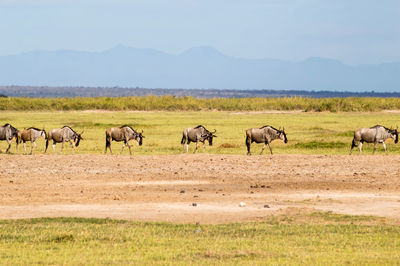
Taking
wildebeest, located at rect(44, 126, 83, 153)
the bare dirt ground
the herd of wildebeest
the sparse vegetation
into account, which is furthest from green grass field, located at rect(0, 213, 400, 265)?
the sparse vegetation

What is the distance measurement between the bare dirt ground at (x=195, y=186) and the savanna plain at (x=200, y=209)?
3 cm

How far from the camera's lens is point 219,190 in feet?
74.4

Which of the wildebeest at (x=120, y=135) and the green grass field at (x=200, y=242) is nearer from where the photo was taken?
the green grass field at (x=200, y=242)

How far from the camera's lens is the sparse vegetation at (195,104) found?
84.5m

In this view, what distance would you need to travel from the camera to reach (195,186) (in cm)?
2350

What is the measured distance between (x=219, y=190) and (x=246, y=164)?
19.3 ft

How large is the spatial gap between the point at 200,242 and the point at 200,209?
464cm

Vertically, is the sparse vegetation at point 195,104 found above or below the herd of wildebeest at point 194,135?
below

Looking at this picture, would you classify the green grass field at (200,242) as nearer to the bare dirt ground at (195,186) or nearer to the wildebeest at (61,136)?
the bare dirt ground at (195,186)

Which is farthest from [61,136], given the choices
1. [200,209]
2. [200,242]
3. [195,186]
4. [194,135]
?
[200,242]

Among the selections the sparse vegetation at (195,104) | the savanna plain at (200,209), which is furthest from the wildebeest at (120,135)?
the sparse vegetation at (195,104)

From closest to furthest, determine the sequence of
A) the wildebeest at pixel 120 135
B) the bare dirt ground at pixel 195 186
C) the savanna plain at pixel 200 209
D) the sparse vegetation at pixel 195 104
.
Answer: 1. the savanna plain at pixel 200 209
2. the bare dirt ground at pixel 195 186
3. the wildebeest at pixel 120 135
4. the sparse vegetation at pixel 195 104

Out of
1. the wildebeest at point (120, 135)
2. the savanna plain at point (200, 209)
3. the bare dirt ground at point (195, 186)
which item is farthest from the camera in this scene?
the wildebeest at point (120, 135)

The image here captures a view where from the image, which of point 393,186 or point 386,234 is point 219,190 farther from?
point 386,234
